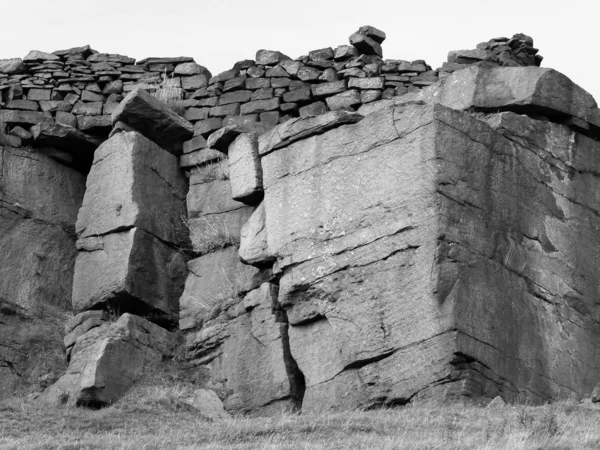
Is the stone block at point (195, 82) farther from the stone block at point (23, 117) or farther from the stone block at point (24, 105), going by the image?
the stone block at point (24, 105)

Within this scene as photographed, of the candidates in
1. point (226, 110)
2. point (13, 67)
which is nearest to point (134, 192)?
point (226, 110)

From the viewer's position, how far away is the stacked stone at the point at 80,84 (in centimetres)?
2125

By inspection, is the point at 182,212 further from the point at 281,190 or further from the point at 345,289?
the point at 345,289

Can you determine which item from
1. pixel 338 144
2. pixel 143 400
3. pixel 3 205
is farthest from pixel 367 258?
pixel 3 205

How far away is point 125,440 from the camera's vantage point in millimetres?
14336

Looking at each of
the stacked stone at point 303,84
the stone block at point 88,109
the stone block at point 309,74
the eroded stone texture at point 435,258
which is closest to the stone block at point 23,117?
the stone block at point 88,109

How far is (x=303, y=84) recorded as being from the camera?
68.4 feet

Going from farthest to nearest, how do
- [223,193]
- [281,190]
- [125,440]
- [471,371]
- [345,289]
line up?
[223,193]
[281,190]
[345,289]
[471,371]
[125,440]

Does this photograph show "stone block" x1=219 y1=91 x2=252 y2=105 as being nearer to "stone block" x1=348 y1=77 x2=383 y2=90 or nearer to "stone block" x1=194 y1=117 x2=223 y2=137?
"stone block" x1=194 y1=117 x2=223 y2=137

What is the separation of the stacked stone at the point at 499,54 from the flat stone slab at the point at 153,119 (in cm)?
355

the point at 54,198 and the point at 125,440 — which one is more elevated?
the point at 54,198

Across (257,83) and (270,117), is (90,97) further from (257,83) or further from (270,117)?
(270,117)

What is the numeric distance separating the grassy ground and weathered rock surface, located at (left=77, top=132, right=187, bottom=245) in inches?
155

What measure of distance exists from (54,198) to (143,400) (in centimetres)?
422
